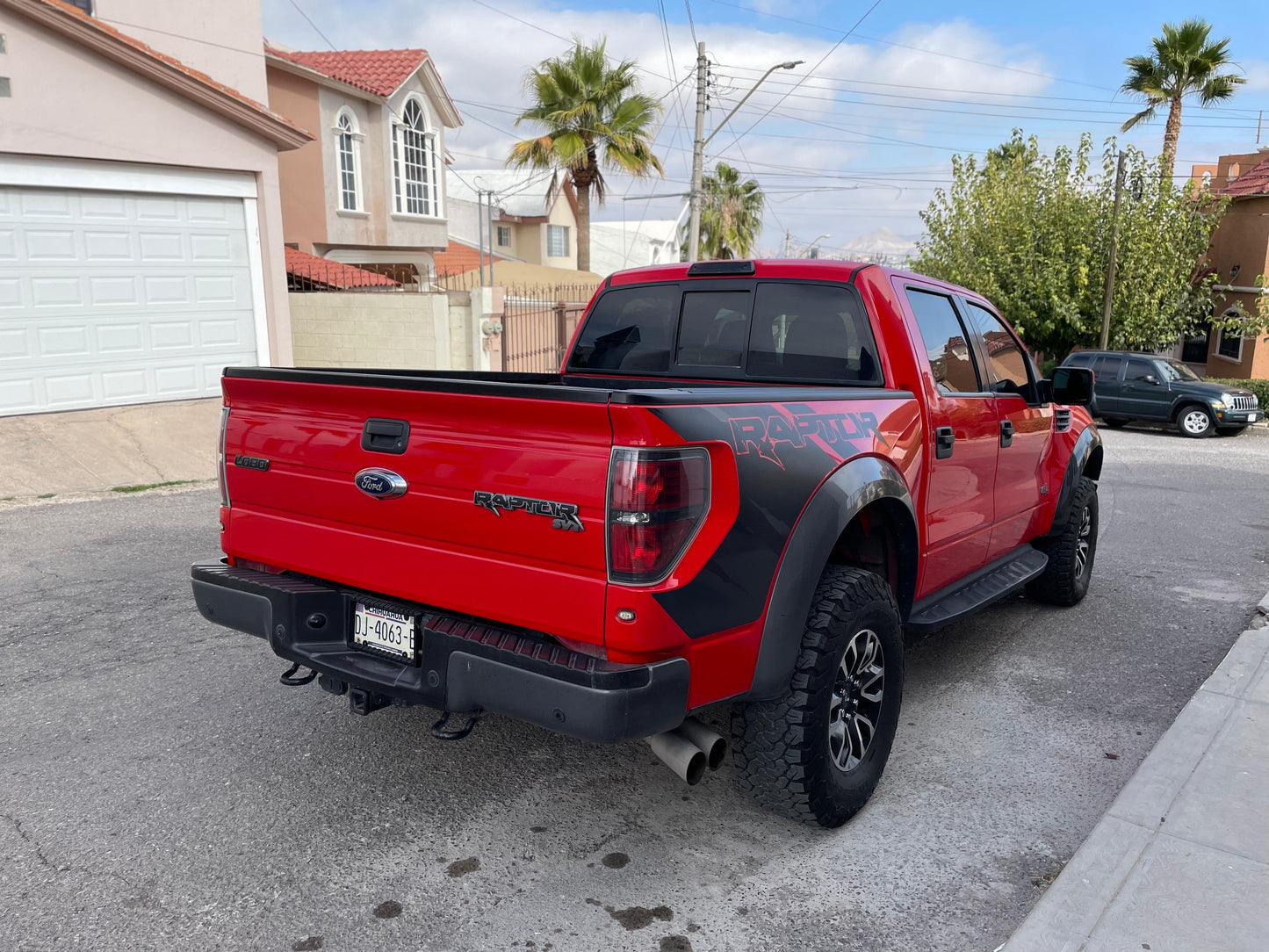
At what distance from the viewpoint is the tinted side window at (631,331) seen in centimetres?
460

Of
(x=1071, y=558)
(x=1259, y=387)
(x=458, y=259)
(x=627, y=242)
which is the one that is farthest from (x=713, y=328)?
(x=627, y=242)

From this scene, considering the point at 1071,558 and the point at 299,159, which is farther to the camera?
the point at 299,159

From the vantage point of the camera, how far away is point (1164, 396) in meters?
18.1

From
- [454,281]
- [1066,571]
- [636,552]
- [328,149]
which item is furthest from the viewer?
[454,281]

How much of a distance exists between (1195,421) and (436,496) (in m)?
18.5

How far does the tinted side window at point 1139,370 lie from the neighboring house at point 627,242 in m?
34.5

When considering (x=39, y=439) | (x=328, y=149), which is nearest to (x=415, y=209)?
(x=328, y=149)

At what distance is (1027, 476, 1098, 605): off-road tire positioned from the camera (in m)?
5.89

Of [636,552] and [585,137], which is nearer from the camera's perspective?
[636,552]

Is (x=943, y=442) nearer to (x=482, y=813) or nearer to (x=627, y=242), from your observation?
(x=482, y=813)

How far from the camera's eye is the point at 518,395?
2.74 meters

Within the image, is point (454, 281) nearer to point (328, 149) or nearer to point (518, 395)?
point (328, 149)

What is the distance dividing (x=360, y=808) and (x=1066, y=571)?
4475mm

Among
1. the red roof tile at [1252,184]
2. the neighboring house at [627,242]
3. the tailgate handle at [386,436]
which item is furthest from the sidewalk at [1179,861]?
the neighboring house at [627,242]
